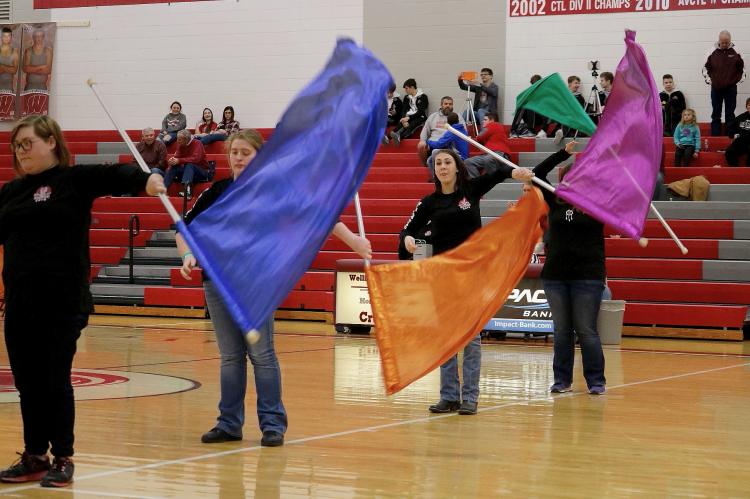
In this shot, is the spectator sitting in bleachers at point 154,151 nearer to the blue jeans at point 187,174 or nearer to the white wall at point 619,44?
the blue jeans at point 187,174

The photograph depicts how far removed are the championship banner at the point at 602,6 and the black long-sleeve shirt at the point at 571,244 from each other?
44.9 feet

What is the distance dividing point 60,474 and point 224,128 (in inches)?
769

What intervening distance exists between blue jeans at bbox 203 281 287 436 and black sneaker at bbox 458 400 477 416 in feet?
5.53

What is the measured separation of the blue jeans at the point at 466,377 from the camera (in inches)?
324

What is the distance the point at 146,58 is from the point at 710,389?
19.0 m

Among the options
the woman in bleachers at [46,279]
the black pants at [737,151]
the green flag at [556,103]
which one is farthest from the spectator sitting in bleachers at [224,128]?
the woman in bleachers at [46,279]

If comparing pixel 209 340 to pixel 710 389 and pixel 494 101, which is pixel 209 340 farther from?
pixel 494 101

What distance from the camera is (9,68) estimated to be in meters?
27.6

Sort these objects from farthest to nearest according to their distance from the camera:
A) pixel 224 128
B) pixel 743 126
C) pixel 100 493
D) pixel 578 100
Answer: pixel 224 128
pixel 578 100
pixel 743 126
pixel 100 493

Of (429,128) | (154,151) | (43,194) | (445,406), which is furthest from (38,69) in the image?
(43,194)

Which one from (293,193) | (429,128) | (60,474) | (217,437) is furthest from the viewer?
(429,128)

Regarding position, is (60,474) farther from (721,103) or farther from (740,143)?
(721,103)

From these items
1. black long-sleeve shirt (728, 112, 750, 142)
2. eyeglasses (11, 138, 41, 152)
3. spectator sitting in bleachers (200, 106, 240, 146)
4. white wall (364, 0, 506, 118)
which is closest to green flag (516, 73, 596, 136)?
eyeglasses (11, 138, 41, 152)

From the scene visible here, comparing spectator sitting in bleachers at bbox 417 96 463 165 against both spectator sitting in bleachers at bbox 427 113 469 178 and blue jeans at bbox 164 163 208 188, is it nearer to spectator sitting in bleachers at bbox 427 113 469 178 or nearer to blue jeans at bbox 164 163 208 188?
spectator sitting in bleachers at bbox 427 113 469 178
